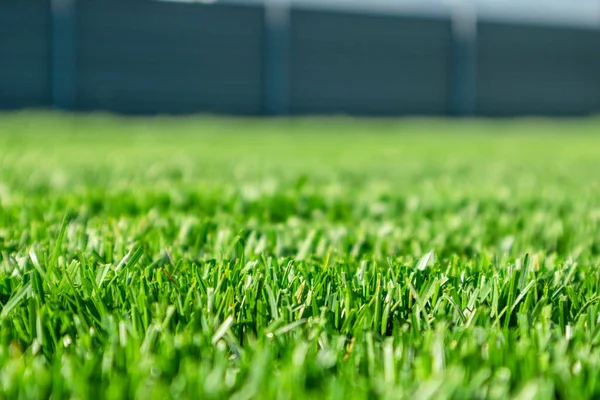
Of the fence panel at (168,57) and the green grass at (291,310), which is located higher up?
the fence panel at (168,57)

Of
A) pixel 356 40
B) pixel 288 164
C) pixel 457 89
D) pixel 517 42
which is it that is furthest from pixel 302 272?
pixel 517 42

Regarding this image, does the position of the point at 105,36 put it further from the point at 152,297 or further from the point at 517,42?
the point at 152,297

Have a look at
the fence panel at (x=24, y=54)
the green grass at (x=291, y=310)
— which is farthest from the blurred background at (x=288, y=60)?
the green grass at (x=291, y=310)

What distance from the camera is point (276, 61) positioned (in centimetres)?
1495

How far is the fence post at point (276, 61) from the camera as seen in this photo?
587 inches

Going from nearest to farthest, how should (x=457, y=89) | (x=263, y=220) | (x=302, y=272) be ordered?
(x=302, y=272)
(x=263, y=220)
(x=457, y=89)

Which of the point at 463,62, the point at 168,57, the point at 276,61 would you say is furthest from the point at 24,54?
the point at 463,62

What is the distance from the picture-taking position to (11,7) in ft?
41.6

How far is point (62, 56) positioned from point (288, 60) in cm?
450

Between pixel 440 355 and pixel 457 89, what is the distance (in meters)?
16.5

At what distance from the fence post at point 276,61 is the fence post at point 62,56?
3.85 metres

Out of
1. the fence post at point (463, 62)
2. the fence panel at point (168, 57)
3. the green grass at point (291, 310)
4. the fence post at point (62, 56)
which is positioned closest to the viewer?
the green grass at point (291, 310)

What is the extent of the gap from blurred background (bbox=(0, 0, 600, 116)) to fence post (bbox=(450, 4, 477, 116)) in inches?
0.9

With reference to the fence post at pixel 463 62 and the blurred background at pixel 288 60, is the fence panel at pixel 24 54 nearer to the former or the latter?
the blurred background at pixel 288 60
